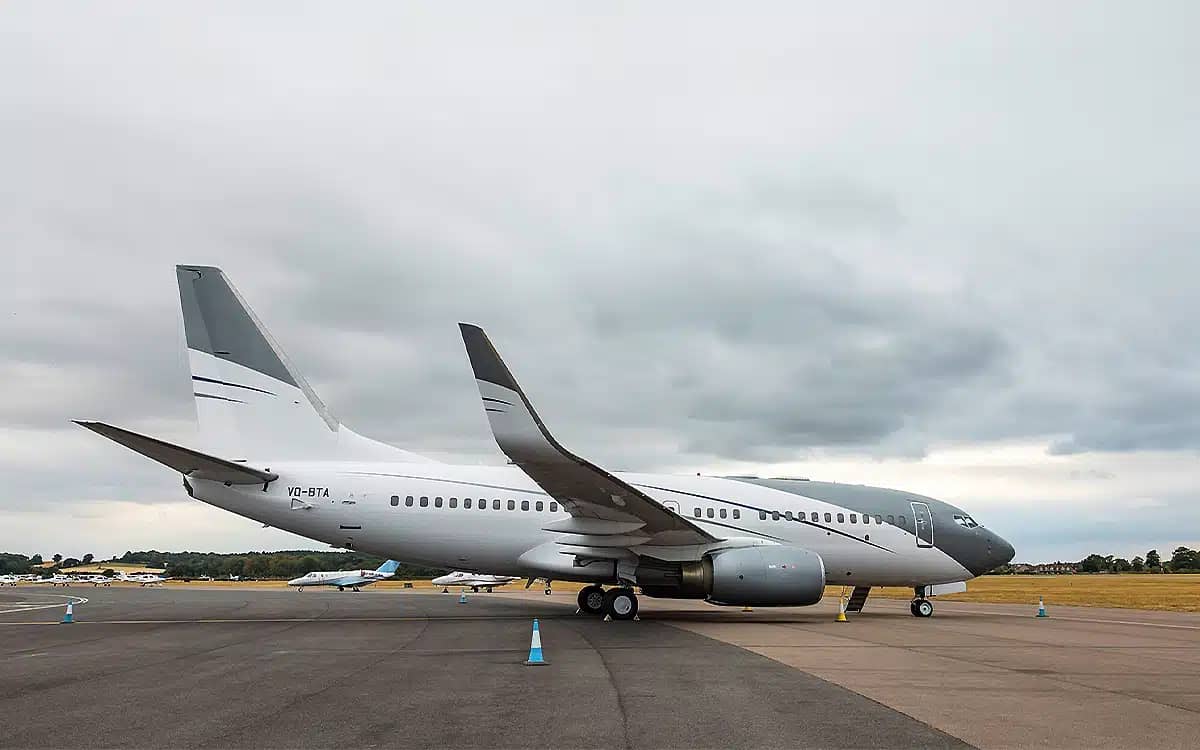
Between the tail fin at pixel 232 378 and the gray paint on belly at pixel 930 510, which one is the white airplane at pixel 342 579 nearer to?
the tail fin at pixel 232 378

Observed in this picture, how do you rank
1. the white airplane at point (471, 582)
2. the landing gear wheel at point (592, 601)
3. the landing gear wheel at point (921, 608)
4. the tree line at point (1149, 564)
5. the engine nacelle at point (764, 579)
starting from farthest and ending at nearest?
the tree line at point (1149, 564), the white airplane at point (471, 582), the landing gear wheel at point (921, 608), the landing gear wheel at point (592, 601), the engine nacelle at point (764, 579)

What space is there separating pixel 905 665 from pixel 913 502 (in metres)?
12.2

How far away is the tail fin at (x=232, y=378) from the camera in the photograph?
19.7 metres

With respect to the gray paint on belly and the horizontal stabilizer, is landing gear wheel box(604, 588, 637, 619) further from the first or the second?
the horizontal stabilizer

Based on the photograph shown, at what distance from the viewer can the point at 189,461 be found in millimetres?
17797

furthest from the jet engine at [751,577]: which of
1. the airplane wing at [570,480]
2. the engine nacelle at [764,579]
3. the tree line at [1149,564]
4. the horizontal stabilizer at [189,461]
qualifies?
the tree line at [1149,564]

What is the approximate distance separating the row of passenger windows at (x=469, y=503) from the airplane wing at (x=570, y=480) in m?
0.85

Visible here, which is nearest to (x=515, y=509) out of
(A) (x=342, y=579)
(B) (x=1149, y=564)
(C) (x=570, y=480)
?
(C) (x=570, y=480)

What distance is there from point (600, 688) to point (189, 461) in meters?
12.3

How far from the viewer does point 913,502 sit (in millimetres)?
22438

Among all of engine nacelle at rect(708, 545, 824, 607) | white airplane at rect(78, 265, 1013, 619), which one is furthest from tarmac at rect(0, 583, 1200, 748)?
white airplane at rect(78, 265, 1013, 619)

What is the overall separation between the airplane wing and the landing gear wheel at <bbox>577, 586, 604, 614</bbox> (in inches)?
109

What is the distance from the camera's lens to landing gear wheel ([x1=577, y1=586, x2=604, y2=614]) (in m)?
21.3

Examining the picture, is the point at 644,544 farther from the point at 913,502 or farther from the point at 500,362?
the point at 913,502
